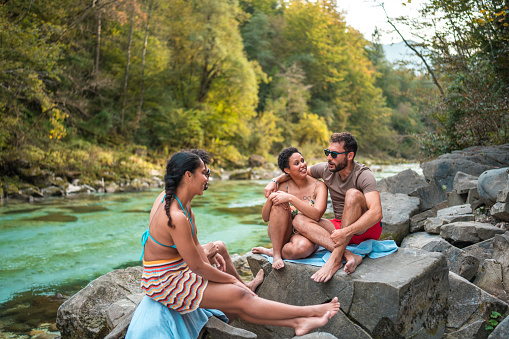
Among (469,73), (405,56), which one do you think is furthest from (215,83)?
(469,73)

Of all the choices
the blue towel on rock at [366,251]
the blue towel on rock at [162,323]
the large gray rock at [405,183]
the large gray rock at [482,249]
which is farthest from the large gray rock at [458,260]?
the large gray rock at [405,183]

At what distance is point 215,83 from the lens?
25.8 meters

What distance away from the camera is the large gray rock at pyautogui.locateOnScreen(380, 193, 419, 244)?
5879 millimetres

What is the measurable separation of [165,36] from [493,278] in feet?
73.1

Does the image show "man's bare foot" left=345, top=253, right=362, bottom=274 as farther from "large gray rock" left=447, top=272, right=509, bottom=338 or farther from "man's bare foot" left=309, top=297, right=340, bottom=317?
"large gray rock" left=447, top=272, right=509, bottom=338

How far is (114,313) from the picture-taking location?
336 cm

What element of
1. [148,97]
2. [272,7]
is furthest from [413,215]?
[272,7]

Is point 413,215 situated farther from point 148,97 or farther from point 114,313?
point 148,97

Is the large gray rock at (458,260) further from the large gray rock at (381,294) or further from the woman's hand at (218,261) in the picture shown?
the woman's hand at (218,261)

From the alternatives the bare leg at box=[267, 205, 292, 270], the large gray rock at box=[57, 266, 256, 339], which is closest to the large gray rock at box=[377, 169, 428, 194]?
the bare leg at box=[267, 205, 292, 270]

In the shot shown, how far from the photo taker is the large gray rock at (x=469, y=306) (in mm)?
3379

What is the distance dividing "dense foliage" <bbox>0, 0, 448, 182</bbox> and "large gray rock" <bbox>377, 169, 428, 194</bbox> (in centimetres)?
498

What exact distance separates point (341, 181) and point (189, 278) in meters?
1.80

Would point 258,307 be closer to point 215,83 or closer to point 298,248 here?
point 298,248
